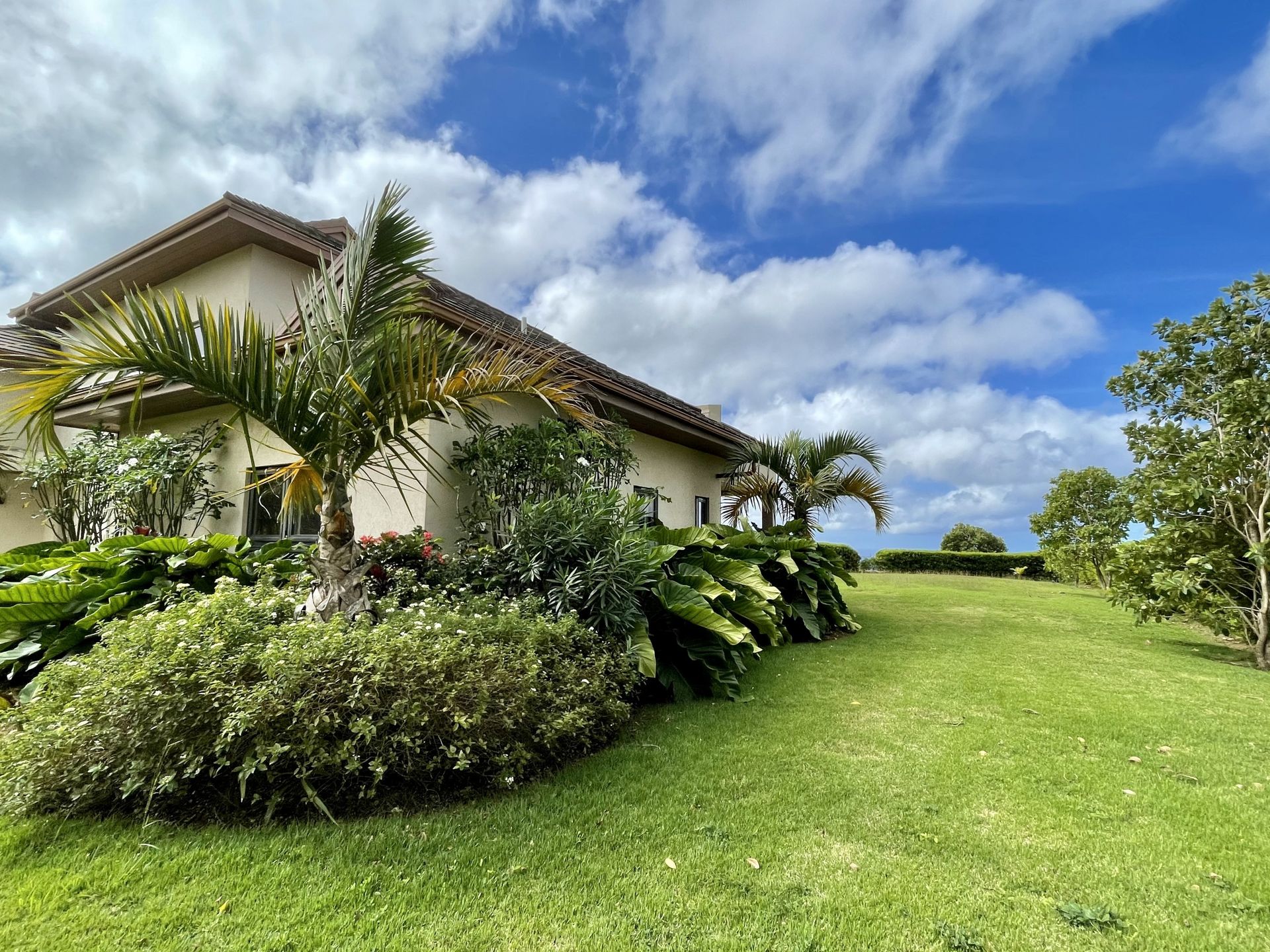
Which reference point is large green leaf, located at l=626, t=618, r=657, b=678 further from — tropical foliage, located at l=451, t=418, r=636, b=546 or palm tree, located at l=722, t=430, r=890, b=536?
palm tree, located at l=722, t=430, r=890, b=536

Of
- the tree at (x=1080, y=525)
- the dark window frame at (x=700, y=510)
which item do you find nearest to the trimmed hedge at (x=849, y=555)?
the tree at (x=1080, y=525)

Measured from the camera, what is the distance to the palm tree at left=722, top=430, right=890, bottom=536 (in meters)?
9.99

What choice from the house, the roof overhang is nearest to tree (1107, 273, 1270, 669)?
the house

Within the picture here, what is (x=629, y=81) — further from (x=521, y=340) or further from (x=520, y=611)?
(x=520, y=611)

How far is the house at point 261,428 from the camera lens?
6438 millimetres

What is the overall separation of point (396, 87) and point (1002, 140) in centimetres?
734

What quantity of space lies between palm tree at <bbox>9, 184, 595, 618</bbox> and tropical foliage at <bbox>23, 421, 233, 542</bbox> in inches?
139

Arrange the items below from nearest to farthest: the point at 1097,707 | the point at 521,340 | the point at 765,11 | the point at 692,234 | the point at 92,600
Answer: the point at 92,600 < the point at 1097,707 < the point at 521,340 < the point at 765,11 < the point at 692,234

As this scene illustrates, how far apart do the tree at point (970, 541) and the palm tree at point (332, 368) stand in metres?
23.3

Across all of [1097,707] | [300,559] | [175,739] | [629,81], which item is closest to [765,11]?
[629,81]

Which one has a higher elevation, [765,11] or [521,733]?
[765,11]

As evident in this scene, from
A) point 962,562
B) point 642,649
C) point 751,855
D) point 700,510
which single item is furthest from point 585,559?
point 962,562

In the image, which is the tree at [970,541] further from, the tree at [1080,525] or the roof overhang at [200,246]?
the roof overhang at [200,246]

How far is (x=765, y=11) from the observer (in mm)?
6086
